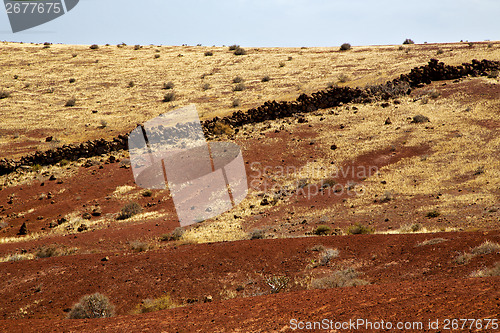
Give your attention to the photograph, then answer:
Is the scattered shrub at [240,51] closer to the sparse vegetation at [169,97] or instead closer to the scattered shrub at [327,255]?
the sparse vegetation at [169,97]

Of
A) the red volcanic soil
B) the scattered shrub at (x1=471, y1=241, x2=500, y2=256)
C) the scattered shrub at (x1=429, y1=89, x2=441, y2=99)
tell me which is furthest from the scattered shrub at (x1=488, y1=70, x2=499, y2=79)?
the scattered shrub at (x1=471, y1=241, x2=500, y2=256)

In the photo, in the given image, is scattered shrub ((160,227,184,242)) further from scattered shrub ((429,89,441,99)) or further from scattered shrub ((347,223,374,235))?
scattered shrub ((429,89,441,99))

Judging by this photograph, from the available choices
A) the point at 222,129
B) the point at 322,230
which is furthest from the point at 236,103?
the point at 322,230

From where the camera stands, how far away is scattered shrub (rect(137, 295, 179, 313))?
11305 millimetres

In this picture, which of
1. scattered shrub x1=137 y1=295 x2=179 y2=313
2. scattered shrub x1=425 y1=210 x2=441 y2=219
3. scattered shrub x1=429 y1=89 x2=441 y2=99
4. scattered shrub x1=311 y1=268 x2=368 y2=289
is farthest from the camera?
scattered shrub x1=429 y1=89 x2=441 y2=99

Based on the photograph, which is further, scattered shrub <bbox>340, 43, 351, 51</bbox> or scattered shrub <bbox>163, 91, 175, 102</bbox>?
scattered shrub <bbox>340, 43, 351, 51</bbox>

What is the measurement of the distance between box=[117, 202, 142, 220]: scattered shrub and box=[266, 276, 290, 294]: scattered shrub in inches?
538

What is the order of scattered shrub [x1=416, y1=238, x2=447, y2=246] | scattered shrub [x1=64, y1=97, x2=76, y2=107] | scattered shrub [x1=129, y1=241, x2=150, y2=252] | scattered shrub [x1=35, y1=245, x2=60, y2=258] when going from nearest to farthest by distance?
scattered shrub [x1=416, y1=238, x2=447, y2=246] < scattered shrub [x1=35, y1=245, x2=60, y2=258] < scattered shrub [x1=129, y1=241, x2=150, y2=252] < scattered shrub [x1=64, y1=97, x2=76, y2=107]

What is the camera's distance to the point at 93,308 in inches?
436

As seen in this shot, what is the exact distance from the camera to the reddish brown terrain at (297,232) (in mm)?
8773

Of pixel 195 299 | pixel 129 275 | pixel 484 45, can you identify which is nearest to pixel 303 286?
pixel 195 299

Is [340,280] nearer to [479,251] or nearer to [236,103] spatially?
[479,251]

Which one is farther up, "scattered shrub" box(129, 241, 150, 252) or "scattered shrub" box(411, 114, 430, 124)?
"scattered shrub" box(411, 114, 430, 124)

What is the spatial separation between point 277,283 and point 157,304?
3.36 metres
